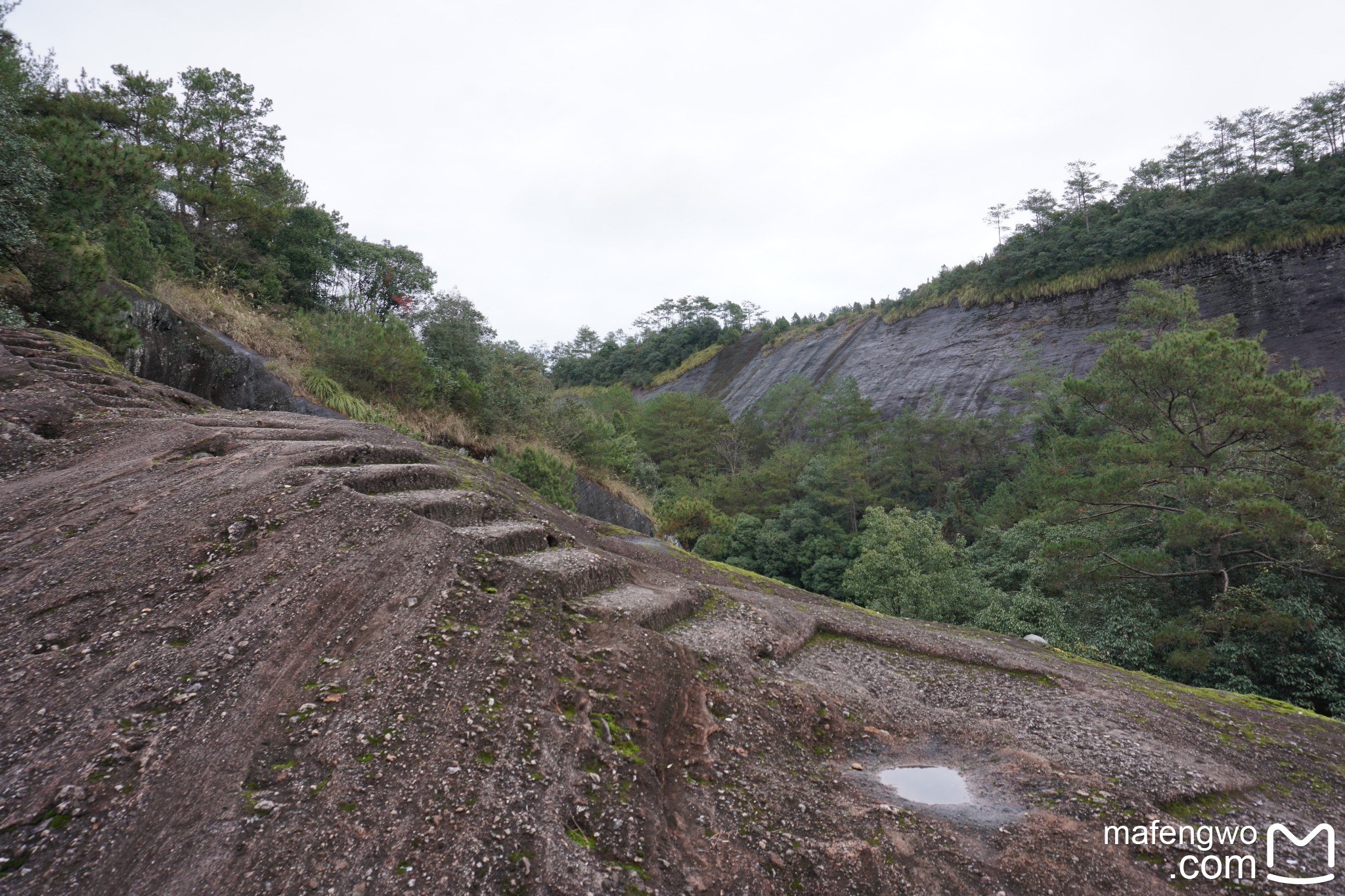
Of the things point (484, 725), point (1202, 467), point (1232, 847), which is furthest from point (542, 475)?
point (1202, 467)

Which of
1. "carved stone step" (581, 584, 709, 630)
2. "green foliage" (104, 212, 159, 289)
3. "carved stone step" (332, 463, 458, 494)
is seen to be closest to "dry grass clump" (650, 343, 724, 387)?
"green foliage" (104, 212, 159, 289)

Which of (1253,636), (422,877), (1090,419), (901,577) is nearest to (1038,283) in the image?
(1090,419)

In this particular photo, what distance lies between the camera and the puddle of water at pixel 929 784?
10.7 ft

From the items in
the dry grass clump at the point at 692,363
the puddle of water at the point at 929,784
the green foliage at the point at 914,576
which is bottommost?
the green foliage at the point at 914,576

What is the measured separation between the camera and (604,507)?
17.2 meters

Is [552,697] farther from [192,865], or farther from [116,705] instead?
[116,705]

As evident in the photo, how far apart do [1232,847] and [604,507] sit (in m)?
15.0

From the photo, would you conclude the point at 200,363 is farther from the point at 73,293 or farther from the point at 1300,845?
the point at 1300,845

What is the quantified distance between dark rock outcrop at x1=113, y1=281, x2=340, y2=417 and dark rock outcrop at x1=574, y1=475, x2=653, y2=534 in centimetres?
674

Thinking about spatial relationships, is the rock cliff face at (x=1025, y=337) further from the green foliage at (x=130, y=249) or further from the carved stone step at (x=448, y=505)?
the green foliage at (x=130, y=249)

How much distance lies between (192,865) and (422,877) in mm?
780

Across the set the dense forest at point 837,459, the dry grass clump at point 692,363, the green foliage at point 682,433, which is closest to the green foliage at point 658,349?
the dry grass clump at point 692,363

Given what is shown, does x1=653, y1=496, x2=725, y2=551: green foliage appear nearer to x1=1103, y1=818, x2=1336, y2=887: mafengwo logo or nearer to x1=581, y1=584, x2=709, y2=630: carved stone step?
x1=581, y1=584, x2=709, y2=630: carved stone step

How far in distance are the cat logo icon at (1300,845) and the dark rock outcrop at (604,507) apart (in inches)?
532
